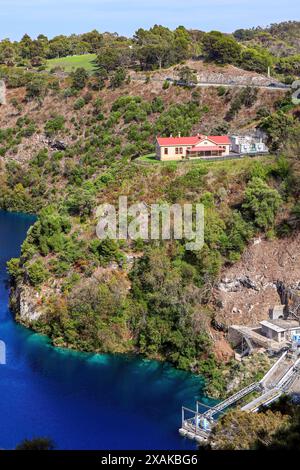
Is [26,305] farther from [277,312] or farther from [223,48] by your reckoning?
[223,48]

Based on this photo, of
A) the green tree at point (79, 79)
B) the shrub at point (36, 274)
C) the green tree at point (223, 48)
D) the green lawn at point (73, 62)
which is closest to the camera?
the shrub at point (36, 274)

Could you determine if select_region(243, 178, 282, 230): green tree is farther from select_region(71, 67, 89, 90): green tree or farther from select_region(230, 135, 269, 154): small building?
select_region(71, 67, 89, 90): green tree

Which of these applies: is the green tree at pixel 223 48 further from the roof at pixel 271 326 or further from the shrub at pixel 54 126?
the roof at pixel 271 326

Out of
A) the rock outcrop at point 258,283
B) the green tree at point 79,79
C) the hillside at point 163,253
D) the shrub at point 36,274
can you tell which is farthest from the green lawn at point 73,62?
the rock outcrop at point 258,283

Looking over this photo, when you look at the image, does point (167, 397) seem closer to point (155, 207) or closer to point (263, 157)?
point (155, 207)

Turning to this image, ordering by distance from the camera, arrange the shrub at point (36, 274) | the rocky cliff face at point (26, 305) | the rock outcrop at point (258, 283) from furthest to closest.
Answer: the shrub at point (36, 274), the rocky cliff face at point (26, 305), the rock outcrop at point (258, 283)

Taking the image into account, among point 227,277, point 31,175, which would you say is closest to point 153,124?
point 31,175
